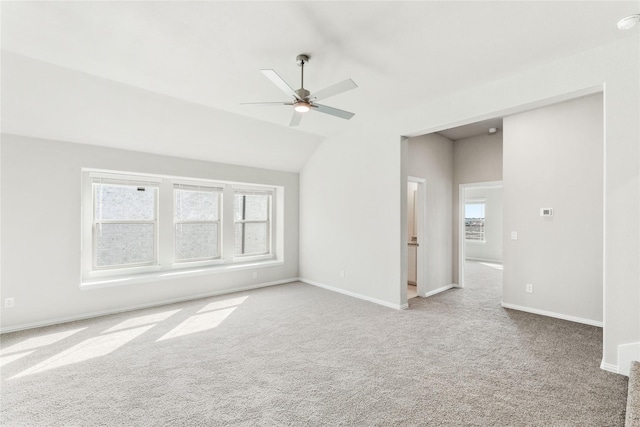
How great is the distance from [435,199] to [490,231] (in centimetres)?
493

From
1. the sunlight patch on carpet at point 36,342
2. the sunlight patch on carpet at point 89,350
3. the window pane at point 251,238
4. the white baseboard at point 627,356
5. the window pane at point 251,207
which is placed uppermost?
the window pane at point 251,207

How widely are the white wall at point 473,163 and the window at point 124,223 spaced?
17.9 feet

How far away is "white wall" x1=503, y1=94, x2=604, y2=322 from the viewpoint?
3738 mm

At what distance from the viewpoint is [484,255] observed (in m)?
9.27

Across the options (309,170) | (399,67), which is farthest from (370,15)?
(309,170)

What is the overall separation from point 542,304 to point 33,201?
6.74m

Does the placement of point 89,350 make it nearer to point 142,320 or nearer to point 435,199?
point 142,320

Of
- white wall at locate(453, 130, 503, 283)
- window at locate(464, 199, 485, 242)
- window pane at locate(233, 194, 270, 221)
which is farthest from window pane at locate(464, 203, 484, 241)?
window pane at locate(233, 194, 270, 221)

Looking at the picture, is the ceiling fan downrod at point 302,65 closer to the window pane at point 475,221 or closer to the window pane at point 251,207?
Result: the window pane at point 251,207

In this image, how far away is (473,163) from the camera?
571 centimetres

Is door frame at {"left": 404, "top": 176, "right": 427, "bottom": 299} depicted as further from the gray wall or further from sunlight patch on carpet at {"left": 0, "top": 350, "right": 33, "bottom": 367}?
sunlight patch on carpet at {"left": 0, "top": 350, "right": 33, "bottom": 367}

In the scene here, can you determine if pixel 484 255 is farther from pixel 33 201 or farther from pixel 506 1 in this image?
pixel 33 201

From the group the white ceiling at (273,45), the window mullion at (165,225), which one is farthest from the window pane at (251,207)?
the white ceiling at (273,45)

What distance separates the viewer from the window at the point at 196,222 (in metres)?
5.09
